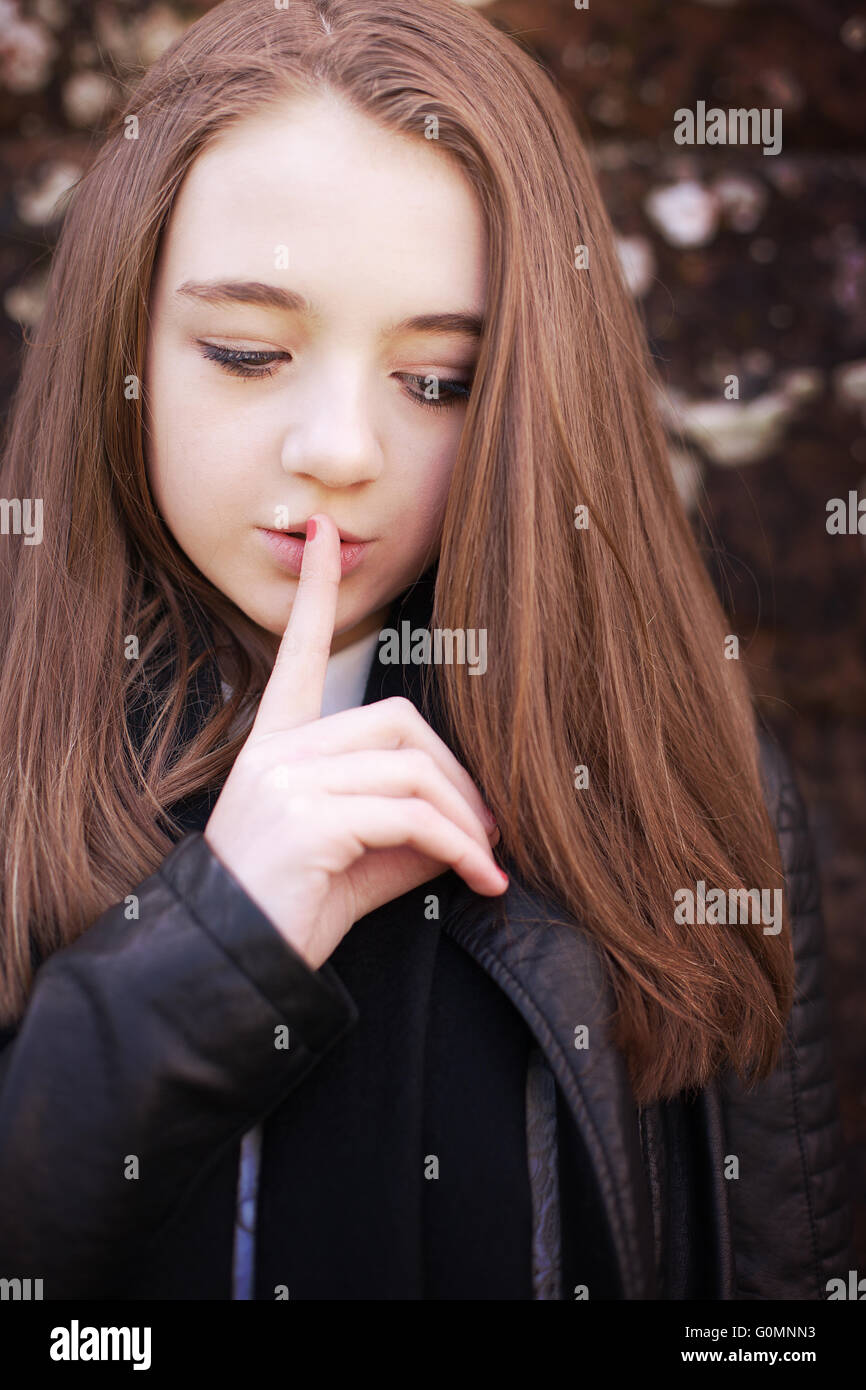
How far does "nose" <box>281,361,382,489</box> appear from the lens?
0.91 metres

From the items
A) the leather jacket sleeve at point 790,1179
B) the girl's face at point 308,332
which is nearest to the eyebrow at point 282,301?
the girl's face at point 308,332

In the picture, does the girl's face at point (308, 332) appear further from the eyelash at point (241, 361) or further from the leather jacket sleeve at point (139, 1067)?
the leather jacket sleeve at point (139, 1067)

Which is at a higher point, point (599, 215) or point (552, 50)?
point (552, 50)

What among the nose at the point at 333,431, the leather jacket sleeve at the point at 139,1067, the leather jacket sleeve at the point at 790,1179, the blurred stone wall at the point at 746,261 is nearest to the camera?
the leather jacket sleeve at the point at 139,1067

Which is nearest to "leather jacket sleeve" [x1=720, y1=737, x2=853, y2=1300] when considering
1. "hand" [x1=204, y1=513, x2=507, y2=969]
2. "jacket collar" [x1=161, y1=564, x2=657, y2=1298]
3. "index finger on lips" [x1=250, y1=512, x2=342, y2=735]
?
"jacket collar" [x1=161, y1=564, x2=657, y2=1298]

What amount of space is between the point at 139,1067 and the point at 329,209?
2.54ft

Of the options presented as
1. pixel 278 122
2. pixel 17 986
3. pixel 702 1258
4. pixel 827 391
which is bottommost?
pixel 702 1258

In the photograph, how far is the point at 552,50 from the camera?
5.43 feet

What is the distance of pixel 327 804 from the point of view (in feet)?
2.81

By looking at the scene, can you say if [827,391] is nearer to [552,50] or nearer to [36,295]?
Answer: [552,50]

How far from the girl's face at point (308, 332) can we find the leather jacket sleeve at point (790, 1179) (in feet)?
2.66

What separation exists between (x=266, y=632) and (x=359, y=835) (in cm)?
37

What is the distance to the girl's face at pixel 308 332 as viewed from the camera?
907mm
